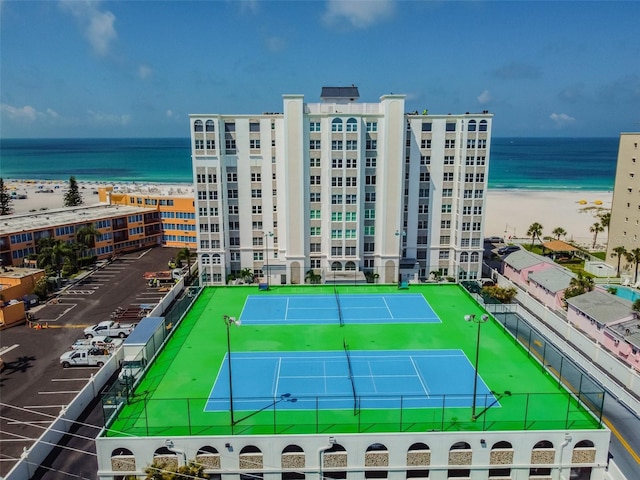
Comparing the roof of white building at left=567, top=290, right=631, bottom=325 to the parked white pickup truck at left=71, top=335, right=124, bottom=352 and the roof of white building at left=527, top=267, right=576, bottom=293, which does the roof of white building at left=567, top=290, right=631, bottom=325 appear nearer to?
the roof of white building at left=527, top=267, right=576, bottom=293

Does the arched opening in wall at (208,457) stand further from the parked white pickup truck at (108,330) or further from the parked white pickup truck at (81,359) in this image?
the parked white pickup truck at (108,330)

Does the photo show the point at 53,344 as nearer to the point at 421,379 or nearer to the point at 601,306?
the point at 421,379

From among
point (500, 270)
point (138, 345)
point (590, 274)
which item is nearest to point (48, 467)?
point (138, 345)

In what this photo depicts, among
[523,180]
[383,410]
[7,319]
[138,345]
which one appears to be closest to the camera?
[383,410]

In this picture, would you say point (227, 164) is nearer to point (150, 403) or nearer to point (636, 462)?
point (150, 403)

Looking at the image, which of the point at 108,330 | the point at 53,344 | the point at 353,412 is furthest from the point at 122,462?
the point at 53,344

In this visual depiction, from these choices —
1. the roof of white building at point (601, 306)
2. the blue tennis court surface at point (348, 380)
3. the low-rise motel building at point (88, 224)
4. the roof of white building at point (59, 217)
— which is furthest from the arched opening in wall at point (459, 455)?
the roof of white building at point (59, 217)

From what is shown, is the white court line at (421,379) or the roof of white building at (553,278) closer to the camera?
the white court line at (421,379)
